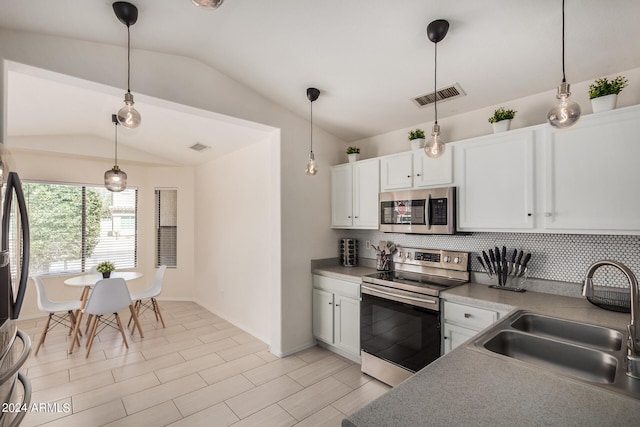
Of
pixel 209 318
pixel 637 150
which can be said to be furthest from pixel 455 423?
pixel 209 318

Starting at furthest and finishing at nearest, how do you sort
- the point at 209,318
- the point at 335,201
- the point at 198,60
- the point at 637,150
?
the point at 209,318 → the point at 335,201 → the point at 198,60 → the point at 637,150

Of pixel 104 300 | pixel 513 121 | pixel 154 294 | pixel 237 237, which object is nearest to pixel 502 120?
pixel 513 121

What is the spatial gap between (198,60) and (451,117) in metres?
2.45

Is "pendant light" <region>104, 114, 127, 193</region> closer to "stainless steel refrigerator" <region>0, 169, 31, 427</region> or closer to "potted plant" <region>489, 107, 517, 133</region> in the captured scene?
"stainless steel refrigerator" <region>0, 169, 31, 427</region>

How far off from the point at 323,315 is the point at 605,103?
3026mm

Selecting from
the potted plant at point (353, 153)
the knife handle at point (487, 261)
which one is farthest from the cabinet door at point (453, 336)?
the potted plant at point (353, 153)

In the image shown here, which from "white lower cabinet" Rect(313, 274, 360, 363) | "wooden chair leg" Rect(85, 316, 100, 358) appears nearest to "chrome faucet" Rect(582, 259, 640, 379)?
"white lower cabinet" Rect(313, 274, 360, 363)

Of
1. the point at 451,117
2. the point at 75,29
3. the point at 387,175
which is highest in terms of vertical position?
the point at 75,29

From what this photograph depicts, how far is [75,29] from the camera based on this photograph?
2002 mm

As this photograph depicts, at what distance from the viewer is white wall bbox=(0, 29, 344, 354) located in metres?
2.17

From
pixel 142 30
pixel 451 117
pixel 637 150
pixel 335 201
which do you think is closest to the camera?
pixel 637 150

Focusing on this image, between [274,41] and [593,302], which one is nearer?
[593,302]

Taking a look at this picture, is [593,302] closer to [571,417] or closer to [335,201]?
[571,417]

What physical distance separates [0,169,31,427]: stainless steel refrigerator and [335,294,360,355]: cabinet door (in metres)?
2.46
